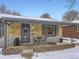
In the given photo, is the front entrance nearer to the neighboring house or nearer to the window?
the neighboring house

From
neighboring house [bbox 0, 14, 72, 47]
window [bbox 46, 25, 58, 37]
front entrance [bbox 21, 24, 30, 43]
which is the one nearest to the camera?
neighboring house [bbox 0, 14, 72, 47]

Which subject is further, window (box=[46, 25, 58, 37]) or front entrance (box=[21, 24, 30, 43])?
window (box=[46, 25, 58, 37])

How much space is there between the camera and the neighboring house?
2147 centimetres

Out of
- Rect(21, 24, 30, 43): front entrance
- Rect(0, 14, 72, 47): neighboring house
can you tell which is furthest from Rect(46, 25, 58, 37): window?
Rect(21, 24, 30, 43): front entrance

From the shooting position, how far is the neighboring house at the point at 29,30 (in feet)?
70.4

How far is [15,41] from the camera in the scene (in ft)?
72.0

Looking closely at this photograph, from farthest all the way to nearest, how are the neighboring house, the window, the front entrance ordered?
the window → the front entrance → the neighboring house

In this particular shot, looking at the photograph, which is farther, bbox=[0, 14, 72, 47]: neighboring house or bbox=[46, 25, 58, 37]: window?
bbox=[46, 25, 58, 37]: window

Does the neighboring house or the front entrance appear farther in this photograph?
the front entrance

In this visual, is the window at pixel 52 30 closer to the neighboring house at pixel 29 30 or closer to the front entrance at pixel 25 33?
the neighboring house at pixel 29 30

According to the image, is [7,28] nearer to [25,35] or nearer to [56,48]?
[25,35]

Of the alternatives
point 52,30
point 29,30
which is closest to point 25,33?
point 29,30

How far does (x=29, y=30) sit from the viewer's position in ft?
77.3

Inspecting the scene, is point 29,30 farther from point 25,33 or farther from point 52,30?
point 52,30
